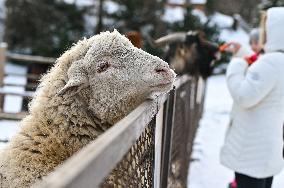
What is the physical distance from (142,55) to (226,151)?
1.85m

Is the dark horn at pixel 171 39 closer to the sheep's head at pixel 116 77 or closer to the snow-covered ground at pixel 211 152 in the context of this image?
the snow-covered ground at pixel 211 152

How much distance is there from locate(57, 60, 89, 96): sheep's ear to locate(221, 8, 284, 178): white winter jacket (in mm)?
1646

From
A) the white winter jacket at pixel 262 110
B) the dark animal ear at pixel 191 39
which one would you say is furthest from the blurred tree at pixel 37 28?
the white winter jacket at pixel 262 110

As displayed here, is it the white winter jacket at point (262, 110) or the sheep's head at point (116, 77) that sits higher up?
the sheep's head at point (116, 77)

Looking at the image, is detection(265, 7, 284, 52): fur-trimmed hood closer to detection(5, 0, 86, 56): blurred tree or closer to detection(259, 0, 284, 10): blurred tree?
detection(259, 0, 284, 10): blurred tree

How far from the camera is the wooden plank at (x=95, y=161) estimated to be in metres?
1.18

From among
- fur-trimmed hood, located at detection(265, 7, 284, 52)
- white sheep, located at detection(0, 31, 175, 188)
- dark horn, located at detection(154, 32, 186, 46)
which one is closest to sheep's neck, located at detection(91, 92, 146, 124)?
white sheep, located at detection(0, 31, 175, 188)

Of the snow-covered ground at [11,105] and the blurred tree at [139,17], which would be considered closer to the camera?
the snow-covered ground at [11,105]

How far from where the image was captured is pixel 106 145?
141cm

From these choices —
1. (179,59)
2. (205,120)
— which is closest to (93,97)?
(179,59)

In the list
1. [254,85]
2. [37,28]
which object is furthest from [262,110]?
[37,28]

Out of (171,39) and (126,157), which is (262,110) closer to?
Result: (126,157)

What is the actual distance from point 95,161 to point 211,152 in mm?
7700

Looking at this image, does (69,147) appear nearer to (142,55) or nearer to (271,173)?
(142,55)
